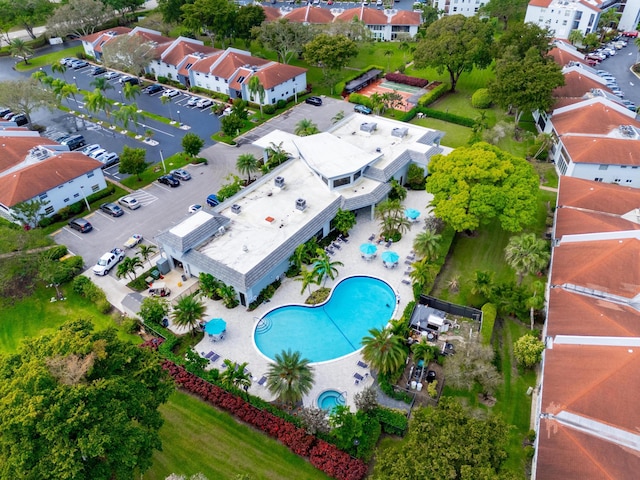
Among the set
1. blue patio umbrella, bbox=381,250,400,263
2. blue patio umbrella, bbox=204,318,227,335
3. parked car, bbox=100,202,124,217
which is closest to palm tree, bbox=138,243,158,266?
parked car, bbox=100,202,124,217

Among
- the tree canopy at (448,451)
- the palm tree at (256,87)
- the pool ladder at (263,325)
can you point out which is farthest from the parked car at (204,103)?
the tree canopy at (448,451)

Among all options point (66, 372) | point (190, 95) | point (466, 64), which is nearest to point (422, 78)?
point (466, 64)

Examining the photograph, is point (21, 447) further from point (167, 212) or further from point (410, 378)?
point (167, 212)

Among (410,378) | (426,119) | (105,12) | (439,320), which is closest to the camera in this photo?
(410,378)

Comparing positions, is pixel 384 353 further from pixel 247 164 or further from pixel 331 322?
pixel 247 164

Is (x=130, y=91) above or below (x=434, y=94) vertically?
above

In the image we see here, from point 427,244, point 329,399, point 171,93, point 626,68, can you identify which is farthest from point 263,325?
point 626,68
